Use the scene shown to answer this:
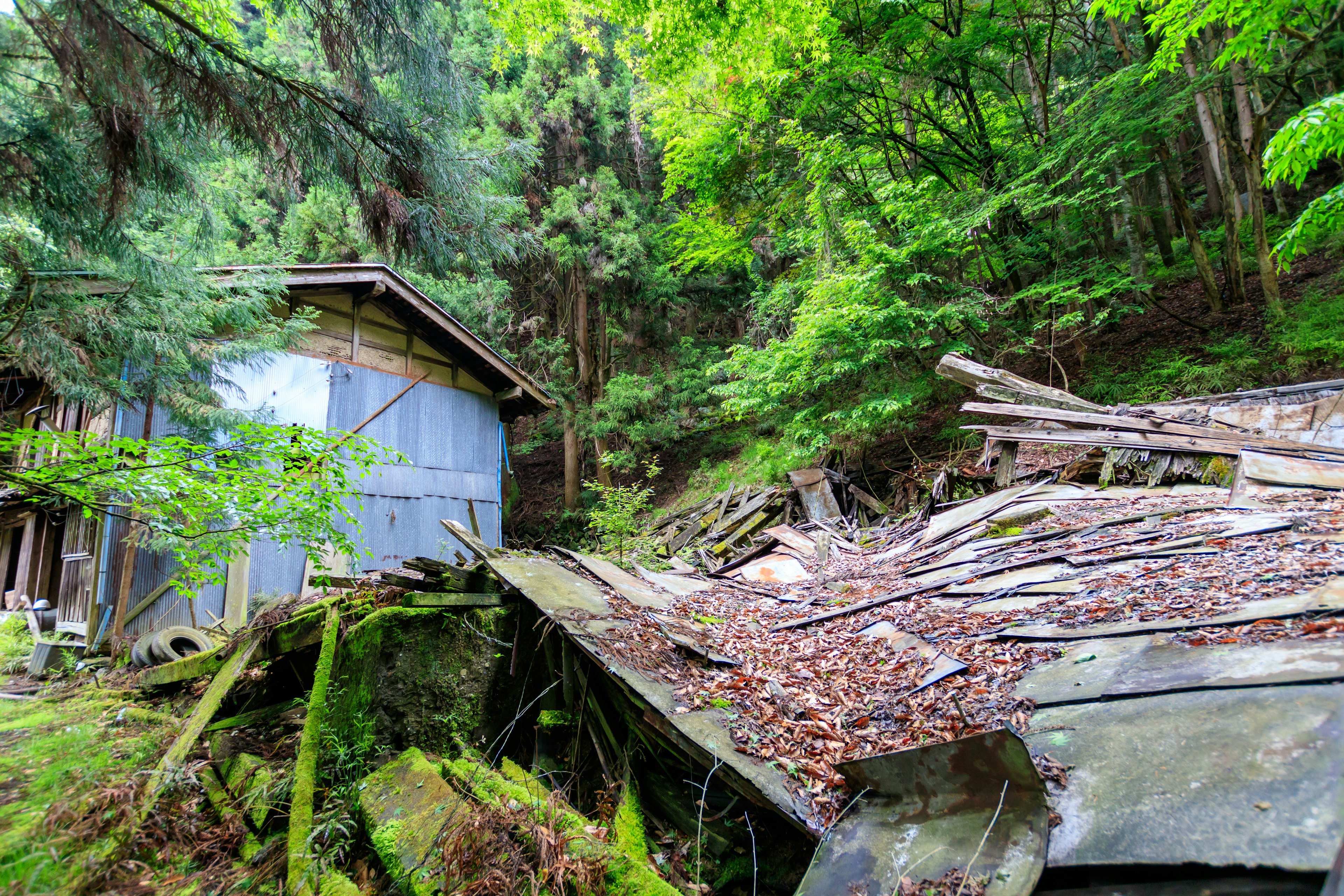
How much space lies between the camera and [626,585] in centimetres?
519

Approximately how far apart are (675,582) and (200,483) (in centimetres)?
470

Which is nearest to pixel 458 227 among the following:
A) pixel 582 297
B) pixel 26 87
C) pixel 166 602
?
pixel 26 87

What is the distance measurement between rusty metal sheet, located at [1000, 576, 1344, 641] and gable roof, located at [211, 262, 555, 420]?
9.08 m

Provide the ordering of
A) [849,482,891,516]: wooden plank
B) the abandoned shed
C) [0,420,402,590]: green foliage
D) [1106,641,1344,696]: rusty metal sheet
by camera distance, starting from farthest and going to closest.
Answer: [849,482,891,516]: wooden plank < the abandoned shed < [0,420,402,590]: green foliage < [1106,641,1344,696]: rusty metal sheet

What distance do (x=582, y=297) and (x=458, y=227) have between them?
12.0 m

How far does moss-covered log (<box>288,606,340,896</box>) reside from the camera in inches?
100

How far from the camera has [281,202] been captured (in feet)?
50.4

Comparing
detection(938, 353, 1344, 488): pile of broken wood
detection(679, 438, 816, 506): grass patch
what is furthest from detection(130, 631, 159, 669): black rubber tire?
detection(938, 353, 1344, 488): pile of broken wood

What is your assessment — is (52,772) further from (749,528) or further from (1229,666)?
(749,528)

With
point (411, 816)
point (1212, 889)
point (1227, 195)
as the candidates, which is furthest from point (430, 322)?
point (1227, 195)

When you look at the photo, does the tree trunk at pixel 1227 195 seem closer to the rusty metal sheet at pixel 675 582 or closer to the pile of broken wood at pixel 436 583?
the rusty metal sheet at pixel 675 582

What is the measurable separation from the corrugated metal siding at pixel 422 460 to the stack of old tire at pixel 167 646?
2906 mm

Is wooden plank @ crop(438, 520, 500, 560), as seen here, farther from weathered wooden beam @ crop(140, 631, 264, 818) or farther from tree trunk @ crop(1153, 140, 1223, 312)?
tree trunk @ crop(1153, 140, 1223, 312)

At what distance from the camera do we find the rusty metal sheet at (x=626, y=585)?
4734 mm
